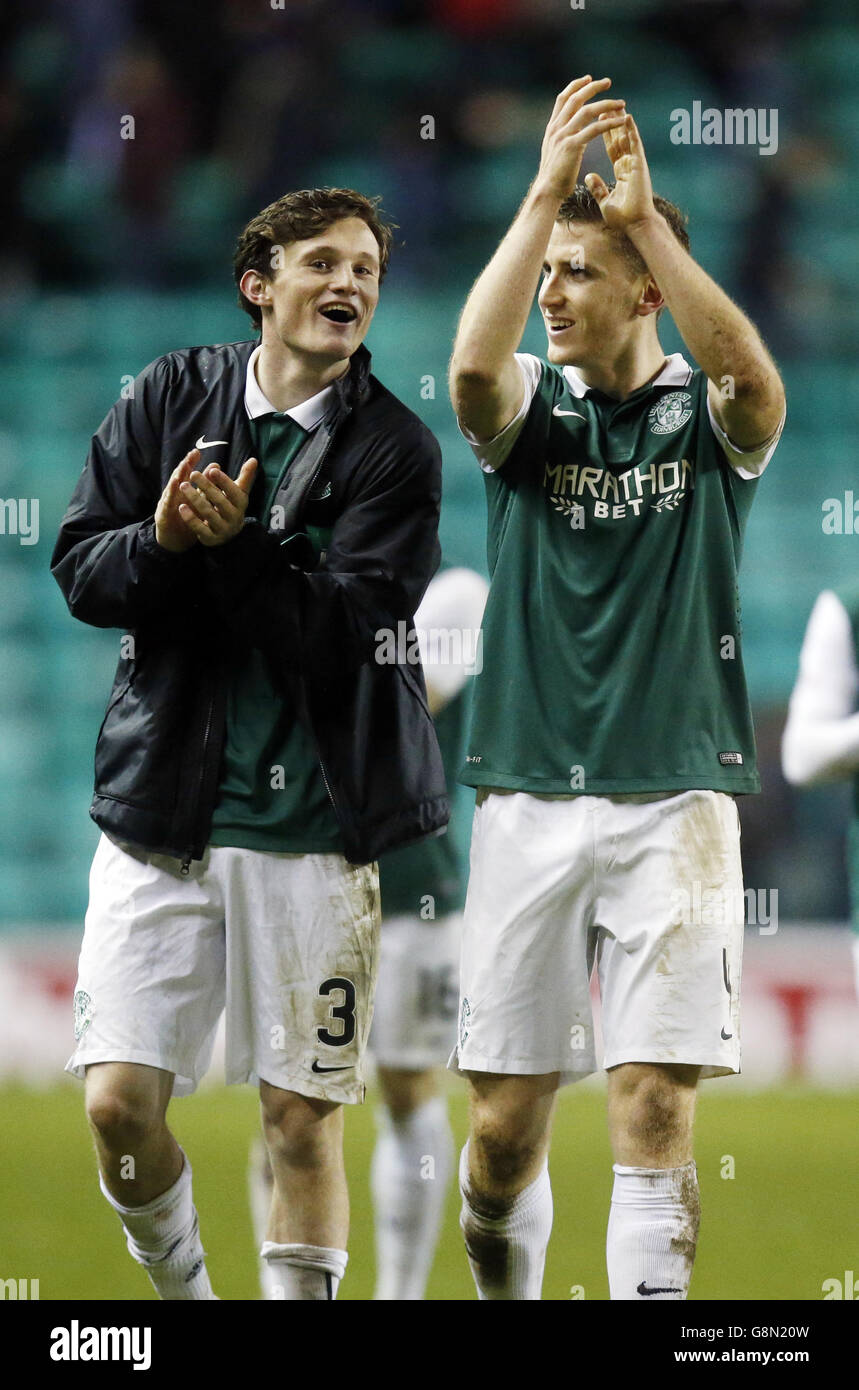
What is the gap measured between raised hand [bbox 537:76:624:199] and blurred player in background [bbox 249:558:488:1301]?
2.79 ft

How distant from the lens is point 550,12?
133 inches

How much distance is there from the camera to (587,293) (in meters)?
2.59

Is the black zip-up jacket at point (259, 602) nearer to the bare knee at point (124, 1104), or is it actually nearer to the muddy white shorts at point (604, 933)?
the muddy white shorts at point (604, 933)

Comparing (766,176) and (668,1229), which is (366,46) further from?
(668,1229)

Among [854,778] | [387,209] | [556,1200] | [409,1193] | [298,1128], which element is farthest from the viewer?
[387,209]

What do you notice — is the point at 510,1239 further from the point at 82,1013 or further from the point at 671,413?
the point at 671,413

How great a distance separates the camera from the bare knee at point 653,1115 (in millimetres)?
2412

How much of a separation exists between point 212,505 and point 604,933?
0.87 meters

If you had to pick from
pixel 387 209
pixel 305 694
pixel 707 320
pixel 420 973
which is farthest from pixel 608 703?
pixel 387 209

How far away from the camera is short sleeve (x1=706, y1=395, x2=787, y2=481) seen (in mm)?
2553
